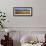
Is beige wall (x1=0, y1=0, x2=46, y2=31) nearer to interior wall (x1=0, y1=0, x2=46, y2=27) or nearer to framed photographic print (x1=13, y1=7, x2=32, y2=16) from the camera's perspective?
interior wall (x1=0, y1=0, x2=46, y2=27)

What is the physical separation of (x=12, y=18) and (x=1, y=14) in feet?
1.26

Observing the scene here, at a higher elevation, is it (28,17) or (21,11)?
(21,11)

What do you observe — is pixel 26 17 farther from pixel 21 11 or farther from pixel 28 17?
pixel 21 11

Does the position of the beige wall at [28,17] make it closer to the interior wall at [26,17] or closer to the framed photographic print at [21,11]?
the interior wall at [26,17]

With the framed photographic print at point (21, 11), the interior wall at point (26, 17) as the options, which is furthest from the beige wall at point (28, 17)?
the framed photographic print at point (21, 11)

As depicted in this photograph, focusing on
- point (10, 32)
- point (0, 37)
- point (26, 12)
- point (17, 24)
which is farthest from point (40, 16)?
point (0, 37)

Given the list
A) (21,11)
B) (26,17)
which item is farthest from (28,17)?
(21,11)

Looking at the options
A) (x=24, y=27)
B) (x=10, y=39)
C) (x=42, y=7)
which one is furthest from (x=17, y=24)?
(x=42, y=7)

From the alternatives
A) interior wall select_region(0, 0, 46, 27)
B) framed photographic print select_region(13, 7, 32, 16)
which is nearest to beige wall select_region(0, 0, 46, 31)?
interior wall select_region(0, 0, 46, 27)

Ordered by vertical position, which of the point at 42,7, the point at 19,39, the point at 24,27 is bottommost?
the point at 19,39

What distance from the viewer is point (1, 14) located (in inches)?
178

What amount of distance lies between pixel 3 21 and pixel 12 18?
1.03ft

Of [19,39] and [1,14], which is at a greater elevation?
[1,14]

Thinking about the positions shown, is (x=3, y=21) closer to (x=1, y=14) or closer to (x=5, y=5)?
(x=1, y=14)
